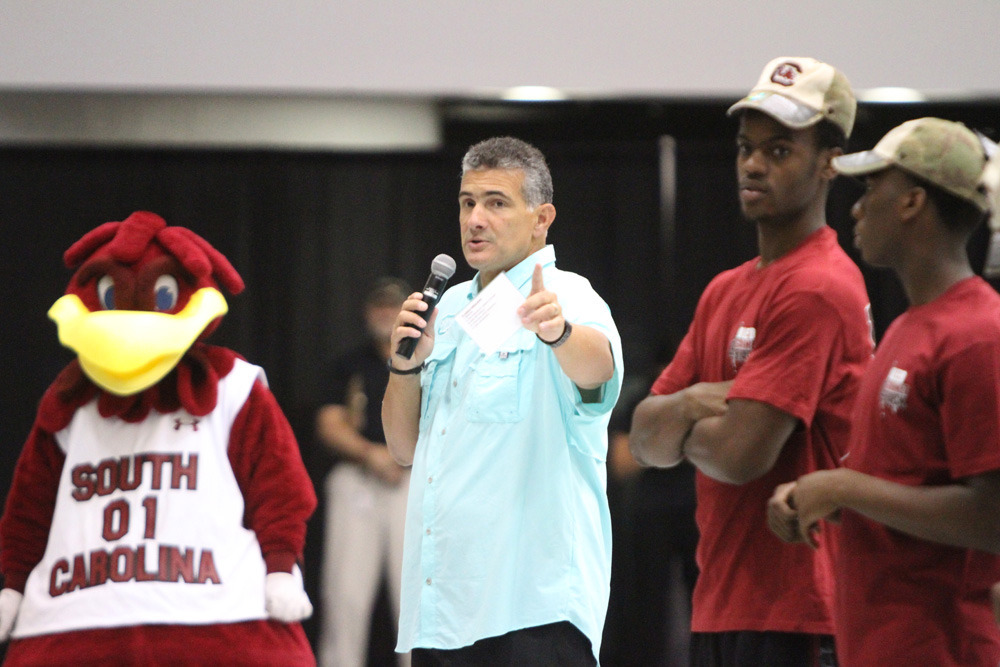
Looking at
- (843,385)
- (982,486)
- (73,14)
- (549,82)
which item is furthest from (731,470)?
(73,14)

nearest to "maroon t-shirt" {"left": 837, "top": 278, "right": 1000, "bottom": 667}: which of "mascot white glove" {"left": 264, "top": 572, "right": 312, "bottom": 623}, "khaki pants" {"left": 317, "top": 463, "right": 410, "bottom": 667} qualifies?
"mascot white glove" {"left": 264, "top": 572, "right": 312, "bottom": 623}

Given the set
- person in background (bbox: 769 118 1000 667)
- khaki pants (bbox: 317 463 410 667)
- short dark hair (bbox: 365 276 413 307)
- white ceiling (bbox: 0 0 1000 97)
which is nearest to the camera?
person in background (bbox: 769 118 1000 667)

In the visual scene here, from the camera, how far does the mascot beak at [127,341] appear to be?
216 cm

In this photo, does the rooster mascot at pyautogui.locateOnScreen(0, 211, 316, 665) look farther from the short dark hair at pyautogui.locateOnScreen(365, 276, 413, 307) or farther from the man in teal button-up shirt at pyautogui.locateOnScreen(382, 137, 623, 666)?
the short dark hair at pyautogui.locateOnScreen(365, 276, 413, 307)

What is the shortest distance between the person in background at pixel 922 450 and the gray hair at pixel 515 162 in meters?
0.79

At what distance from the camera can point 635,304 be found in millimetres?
5098

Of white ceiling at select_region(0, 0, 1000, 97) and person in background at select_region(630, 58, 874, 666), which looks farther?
white ceiling at select_region(0, 0, 1000, 97)

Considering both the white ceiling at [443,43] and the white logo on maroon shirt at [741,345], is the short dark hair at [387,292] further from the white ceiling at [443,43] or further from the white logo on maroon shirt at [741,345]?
the white logo on maroon shirt at [741,345]

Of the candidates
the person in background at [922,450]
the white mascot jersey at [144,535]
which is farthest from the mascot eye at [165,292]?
the person in background at [922,450]

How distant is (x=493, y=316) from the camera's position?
2352 millimetres

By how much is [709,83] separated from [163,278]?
123 inches

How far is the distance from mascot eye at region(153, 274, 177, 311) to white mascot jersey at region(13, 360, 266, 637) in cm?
22

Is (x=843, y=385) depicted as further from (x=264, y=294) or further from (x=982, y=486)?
(x=264, y=294)

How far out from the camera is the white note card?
2.34 meters
